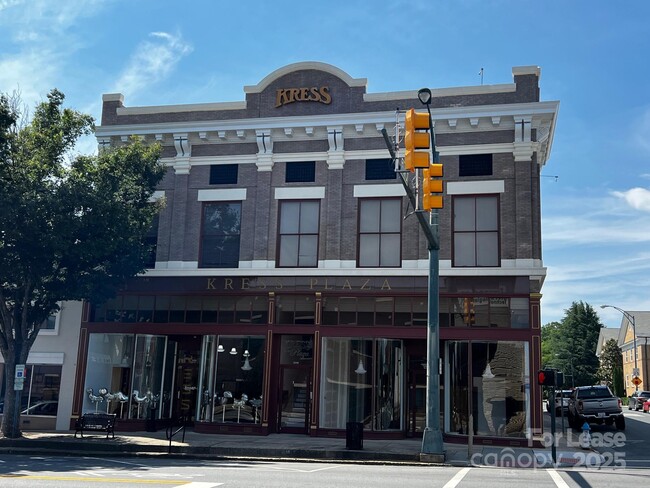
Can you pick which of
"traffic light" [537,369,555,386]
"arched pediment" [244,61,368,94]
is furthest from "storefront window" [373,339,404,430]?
"arched pediment" [244,61,368,94]

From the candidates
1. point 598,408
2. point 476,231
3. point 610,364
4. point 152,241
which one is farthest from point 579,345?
point 152,241

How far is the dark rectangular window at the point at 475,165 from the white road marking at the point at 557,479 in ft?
35.0

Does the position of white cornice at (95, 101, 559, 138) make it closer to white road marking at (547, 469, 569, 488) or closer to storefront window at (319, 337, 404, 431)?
storefront window at (319, 337, 404, 431)

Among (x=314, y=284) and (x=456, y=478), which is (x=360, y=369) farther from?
(x=456, y=478)

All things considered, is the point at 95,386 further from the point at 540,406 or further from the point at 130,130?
the point at 540,406

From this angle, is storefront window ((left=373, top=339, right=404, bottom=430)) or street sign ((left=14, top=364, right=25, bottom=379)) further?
storefront window ((left=373, top=339, right=404, bottom=430))

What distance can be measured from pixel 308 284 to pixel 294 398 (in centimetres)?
397

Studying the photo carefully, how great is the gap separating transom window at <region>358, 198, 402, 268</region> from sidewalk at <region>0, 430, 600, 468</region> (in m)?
6.06

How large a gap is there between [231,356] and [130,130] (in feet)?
31.1

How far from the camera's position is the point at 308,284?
79.4ft

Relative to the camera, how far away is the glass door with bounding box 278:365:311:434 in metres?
24.0

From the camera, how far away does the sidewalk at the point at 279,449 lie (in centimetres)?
1862

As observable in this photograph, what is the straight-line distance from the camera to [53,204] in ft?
67.5

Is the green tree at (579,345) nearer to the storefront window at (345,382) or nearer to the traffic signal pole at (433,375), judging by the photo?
the storefront window at (345,382)
